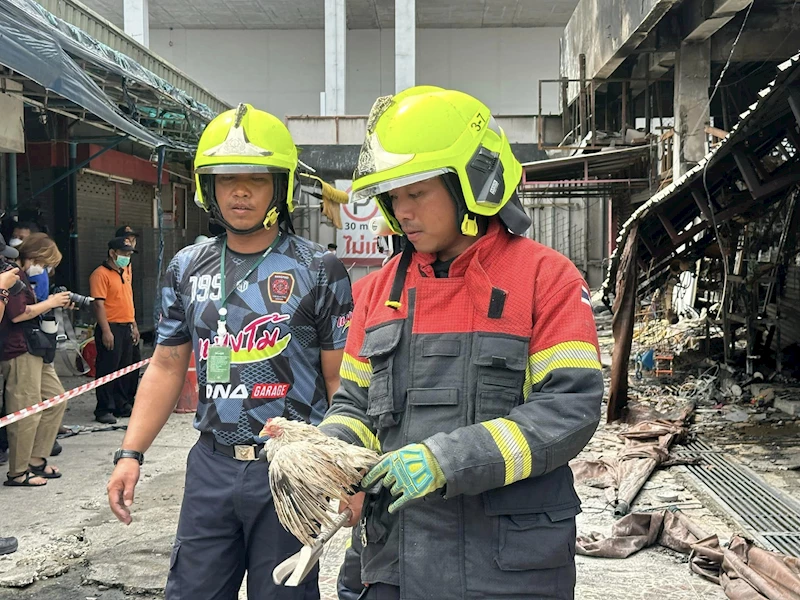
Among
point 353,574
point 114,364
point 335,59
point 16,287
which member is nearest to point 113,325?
point 114,364

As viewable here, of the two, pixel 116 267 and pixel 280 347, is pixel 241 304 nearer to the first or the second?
pixel 280 347

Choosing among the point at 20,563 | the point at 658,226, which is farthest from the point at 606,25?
the point at 20,563

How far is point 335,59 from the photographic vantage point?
72.3 feet

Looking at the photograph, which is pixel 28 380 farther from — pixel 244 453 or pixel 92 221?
pixel 92 221

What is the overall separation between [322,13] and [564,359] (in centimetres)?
2800

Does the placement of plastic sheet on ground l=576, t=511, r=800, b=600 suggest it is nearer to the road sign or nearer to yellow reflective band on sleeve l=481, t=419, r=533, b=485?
yellow reflective band on sleeve l=481, t=419, r=533, b=485

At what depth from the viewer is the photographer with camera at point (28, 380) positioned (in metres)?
6.18

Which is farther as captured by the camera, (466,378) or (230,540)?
(230,540)

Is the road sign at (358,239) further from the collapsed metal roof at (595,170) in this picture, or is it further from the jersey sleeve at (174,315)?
the jersey sleeve at (174,315)

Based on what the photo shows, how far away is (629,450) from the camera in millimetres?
7113

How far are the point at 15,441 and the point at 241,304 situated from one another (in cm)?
425

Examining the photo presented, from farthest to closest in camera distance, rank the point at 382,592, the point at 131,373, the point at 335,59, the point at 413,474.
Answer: the point at 335,59 < the point at 131,373 < the point at 382,592 < the point at 413,474

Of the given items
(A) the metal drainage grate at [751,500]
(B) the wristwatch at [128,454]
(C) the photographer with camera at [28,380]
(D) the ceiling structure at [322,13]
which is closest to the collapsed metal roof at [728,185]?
(A) the metal drainage grate at [751,500]

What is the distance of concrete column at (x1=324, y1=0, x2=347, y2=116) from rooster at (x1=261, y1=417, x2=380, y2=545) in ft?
67.0
